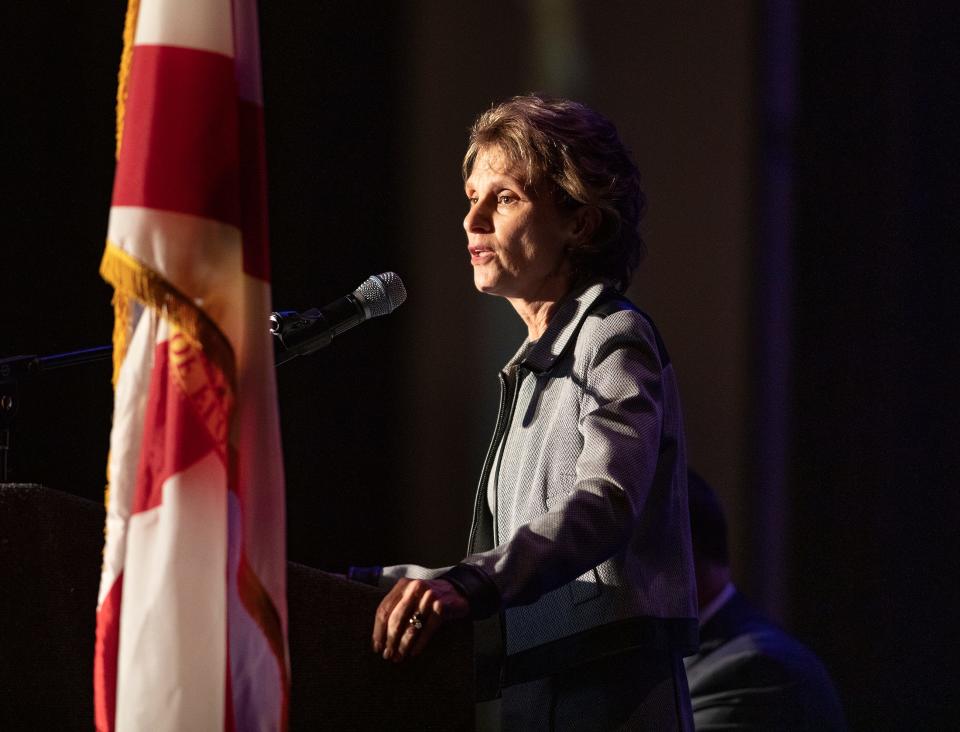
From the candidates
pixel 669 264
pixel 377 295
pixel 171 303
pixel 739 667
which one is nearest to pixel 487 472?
pixel 377 295

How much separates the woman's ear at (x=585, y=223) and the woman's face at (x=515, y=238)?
10 millimetres

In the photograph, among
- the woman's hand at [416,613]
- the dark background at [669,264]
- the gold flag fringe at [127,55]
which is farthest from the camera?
the dark background at [669,264]

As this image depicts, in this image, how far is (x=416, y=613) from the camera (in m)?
1.20

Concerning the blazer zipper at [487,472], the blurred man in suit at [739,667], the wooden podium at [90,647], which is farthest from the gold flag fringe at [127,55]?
the blurred man in suit at [739,667]

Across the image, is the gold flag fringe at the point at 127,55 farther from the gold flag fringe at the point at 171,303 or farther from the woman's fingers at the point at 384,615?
the woman's fingers at the point at 384,615

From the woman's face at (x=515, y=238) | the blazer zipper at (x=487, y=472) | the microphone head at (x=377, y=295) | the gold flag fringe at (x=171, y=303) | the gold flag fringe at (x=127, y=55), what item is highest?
the gold flag fringe at (x=127, y=55)

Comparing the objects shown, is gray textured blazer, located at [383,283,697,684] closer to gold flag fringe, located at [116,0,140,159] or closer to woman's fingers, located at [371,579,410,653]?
woman's fingers, located at [371,579,410,653]

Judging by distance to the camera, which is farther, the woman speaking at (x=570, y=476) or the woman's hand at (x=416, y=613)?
the woman speaking at (x=570, y=476)

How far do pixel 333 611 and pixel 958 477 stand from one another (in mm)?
2805

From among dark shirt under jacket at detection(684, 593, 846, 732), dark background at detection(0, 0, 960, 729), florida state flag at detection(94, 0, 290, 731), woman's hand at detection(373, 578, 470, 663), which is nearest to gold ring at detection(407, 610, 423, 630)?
woman's hand at detection(373, 578, 470, 663)

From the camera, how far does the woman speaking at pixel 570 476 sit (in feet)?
4.25

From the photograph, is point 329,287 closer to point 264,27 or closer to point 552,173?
point 264,27

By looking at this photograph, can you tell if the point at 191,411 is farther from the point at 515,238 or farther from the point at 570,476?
the point at 515,238

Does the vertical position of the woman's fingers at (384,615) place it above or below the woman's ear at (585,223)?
below
